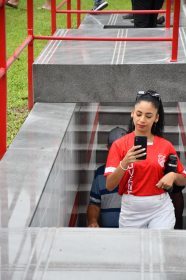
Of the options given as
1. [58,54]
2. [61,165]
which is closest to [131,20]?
[58,54]

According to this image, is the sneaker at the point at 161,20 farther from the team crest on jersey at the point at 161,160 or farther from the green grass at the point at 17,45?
the team crest on jersey at the point at 161,160

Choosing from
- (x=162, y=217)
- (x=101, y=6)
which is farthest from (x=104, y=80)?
(x=101, y=6)

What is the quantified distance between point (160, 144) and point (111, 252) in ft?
4.89

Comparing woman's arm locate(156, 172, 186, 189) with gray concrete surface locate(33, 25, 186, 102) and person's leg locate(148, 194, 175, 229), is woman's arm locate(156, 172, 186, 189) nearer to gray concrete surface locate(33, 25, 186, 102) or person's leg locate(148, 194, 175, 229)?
person's leg locate(148, 194, 175, 229)

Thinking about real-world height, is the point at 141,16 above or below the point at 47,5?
above

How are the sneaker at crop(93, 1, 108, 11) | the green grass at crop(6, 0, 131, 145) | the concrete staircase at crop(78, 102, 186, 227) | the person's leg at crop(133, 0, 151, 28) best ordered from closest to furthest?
the concrete staircase at crop(78, 102, 186, 227) → the green grass at crop(6, 0, 131, 145) → the person's leg at crop(133, 0, 151, 28) → the sneaker at crop(93, 1, 108, 11)

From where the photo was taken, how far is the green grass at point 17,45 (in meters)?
8.34

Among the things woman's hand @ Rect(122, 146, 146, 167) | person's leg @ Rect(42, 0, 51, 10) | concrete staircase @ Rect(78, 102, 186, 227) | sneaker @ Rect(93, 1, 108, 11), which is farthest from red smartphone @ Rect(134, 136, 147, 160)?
person's leg @ Rect(42, 0, 51, 10)

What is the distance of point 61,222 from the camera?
15.7 ft

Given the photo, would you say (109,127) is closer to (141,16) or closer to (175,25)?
(175,25)

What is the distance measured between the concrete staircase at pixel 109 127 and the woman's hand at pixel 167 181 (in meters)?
1.77

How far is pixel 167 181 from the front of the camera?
14.3ft

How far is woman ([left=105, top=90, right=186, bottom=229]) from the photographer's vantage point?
14.6 ft

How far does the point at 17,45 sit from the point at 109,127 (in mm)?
6424
